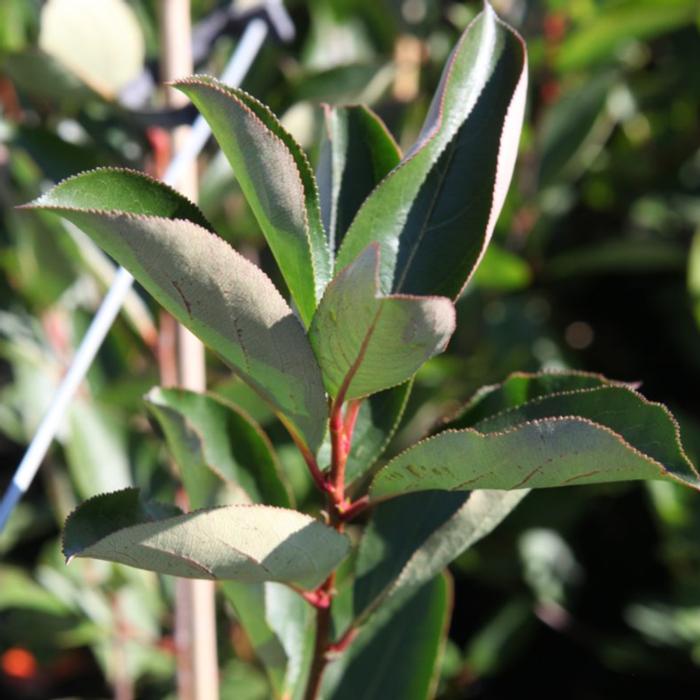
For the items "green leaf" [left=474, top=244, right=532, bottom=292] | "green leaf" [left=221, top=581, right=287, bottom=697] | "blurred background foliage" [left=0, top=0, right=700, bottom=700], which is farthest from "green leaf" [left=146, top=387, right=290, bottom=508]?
"green leaf" [left=474, top=244, right=532, bottom=292]

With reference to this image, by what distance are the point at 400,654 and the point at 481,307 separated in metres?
0.84

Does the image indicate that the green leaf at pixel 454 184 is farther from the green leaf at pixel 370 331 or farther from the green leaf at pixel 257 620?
the green leaf at pixel 257 620

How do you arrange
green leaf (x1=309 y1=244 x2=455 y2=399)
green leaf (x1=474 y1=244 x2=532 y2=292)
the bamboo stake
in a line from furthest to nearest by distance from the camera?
green leaf (x1=474 y1=244 x2=532 y2=292) → the bamboo stake → green leaf (x1=309 y1=244 x2=455 y2=399)

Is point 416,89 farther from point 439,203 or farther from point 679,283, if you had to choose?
point 439,203

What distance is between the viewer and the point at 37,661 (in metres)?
1.57

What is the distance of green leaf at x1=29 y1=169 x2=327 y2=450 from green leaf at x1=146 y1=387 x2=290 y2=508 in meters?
0.13

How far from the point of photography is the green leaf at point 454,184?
58cm

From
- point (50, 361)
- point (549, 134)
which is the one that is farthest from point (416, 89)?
point (50, 361)

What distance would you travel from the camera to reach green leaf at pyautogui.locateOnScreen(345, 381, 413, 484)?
643 millimetres

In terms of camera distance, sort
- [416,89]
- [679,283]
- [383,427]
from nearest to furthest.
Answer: [383,427]
[416,89]
[679,283]

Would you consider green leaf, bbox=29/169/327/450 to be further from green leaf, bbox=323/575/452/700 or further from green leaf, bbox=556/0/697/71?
green leaf, bbox=556/0/697/71

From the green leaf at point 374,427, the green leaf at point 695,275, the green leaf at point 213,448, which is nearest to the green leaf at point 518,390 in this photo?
the green leaf at point 374,427

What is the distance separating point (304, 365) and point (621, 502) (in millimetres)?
1197

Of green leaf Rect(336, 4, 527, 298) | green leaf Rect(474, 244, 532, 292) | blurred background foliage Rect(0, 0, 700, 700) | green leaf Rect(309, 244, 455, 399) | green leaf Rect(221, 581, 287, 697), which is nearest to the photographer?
green leaf Rect(309, 244, 455, 399)
